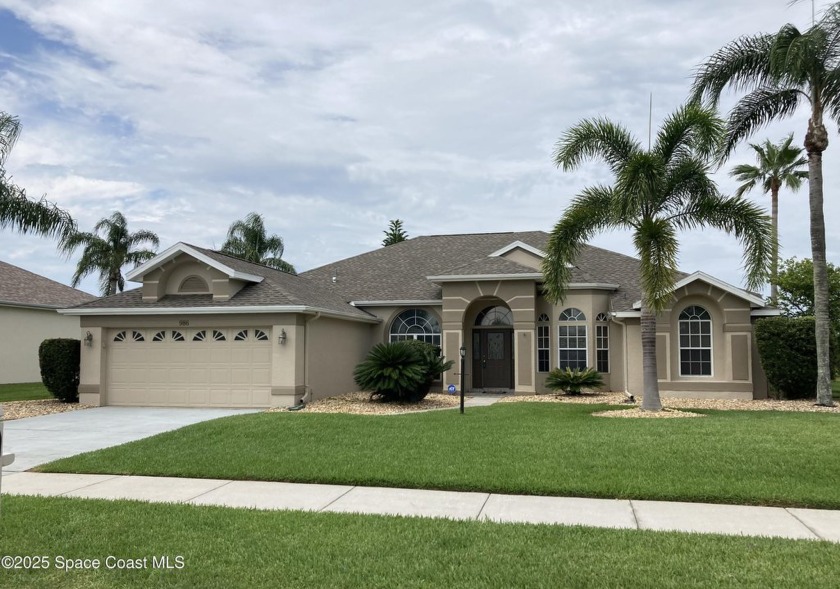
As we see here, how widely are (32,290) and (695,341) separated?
1104 inches

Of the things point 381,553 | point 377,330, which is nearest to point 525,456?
point 381,553

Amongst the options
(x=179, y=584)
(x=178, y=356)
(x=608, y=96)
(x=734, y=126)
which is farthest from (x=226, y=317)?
(x=734, y=126)

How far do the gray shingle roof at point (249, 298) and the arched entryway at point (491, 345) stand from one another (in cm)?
446

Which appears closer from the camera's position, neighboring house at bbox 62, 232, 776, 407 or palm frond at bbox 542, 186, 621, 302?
palm frond at bbox 542, 186, 621, 302

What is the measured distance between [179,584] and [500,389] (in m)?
18.0

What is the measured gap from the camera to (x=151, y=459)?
9891mm

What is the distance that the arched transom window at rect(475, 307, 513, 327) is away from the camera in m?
22.3

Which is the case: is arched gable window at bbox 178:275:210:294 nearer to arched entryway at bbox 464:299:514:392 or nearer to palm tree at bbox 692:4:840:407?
arched entryway at bbox 464:299:514:392

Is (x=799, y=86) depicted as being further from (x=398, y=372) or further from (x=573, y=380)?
(x=398, y=372)

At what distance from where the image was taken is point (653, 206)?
15.2 m

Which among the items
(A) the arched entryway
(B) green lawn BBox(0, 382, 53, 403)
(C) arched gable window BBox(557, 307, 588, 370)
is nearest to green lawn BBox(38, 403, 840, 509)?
(C) arched gable window BBox(557, 307, 588, 370)

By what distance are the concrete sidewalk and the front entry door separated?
1456 centimetres

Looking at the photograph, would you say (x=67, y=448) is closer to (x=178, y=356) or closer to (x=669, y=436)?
(x=178, y=356)

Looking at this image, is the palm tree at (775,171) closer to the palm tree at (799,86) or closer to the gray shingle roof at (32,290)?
the palm tree at (799,86)
